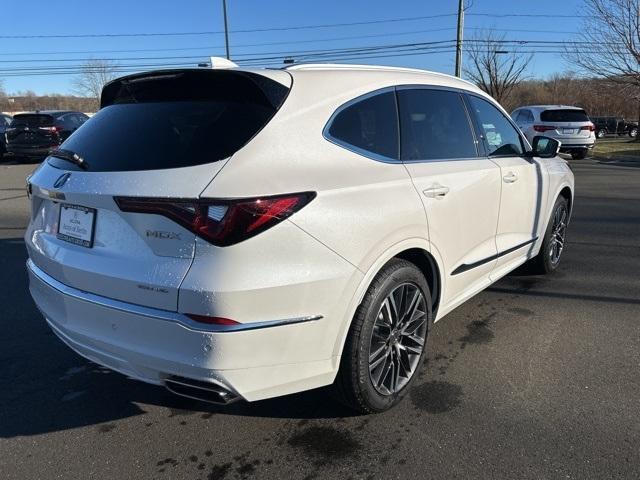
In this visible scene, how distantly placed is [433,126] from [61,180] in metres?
2.20

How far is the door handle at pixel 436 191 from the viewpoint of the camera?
306 cm

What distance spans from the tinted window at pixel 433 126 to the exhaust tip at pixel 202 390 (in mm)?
1601

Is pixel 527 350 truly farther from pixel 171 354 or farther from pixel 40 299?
pixel 40 299

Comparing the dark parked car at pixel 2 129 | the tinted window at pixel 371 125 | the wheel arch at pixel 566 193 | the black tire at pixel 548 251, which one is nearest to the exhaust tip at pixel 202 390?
the tinted window at pixel 371 125

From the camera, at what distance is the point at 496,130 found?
167 inches

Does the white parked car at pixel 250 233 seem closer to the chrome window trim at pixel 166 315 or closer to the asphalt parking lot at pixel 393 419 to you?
the chrome window trim at pixel 166 315

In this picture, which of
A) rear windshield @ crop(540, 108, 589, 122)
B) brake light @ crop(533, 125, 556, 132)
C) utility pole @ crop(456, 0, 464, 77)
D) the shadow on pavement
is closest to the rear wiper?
the shadow on pavement

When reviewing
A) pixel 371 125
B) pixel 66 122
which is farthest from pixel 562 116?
pixel 371 125

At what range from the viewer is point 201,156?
234cm

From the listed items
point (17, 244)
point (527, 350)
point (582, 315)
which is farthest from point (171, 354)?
point (17, 244)

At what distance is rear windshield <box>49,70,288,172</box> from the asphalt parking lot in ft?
4.57

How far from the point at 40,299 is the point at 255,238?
1.48 m

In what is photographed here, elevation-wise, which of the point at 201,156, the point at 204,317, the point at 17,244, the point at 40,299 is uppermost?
the point at 201,156

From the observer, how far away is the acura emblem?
2611mm
